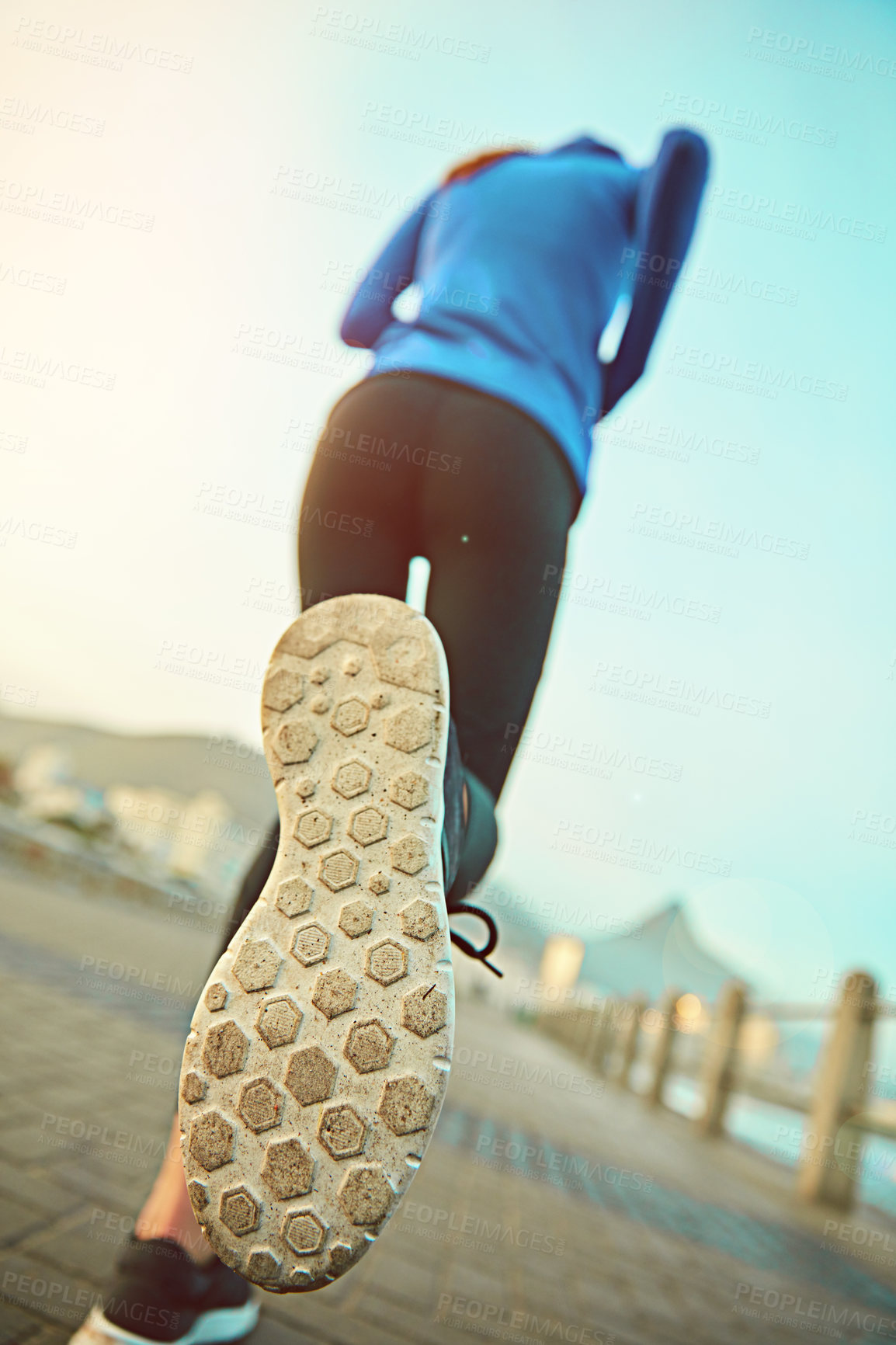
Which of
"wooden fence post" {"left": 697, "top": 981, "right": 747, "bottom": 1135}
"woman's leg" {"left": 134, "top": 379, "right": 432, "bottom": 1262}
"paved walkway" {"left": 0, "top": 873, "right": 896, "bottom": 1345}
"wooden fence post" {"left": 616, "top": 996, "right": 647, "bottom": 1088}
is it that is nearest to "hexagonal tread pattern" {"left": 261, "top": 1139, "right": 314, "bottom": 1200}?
"woman's leg" {"left": 134, "top": 379, "right": 432, "bottom": 1262}

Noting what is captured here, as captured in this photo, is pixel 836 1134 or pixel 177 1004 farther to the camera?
pixel 177 1004

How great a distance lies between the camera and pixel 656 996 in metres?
8.94

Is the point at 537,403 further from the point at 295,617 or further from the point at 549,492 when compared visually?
the point at 295,617

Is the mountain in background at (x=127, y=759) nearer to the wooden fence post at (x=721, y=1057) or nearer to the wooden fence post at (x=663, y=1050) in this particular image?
the wooden fence post at (x=663, y=1050)

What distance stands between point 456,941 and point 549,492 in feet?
2.04

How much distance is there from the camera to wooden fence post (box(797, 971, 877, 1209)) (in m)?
4.96

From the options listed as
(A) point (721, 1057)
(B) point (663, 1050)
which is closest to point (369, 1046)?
(A) point (721, 1057)

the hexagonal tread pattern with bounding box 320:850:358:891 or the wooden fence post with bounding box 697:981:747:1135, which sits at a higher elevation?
the hexagonal tread pattern with bounding box 320:850:358:891

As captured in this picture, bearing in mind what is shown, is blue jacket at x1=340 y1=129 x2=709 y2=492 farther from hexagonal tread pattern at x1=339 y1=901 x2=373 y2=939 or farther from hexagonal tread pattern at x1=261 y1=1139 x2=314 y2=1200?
hexagonal tread pattern at x1=261 y1=1139 x2=314 y2=1200

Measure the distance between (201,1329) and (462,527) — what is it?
1312mm

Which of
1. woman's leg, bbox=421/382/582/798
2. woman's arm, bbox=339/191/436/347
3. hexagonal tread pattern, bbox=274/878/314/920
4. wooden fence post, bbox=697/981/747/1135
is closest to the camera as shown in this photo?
hexagonal tread pattern, bbox=274/878/314/920

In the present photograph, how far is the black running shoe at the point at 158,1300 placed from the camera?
117cm

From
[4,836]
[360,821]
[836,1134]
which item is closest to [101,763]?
[4,836]

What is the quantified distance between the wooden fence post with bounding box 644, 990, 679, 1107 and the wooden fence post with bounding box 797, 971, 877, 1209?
2818mm
